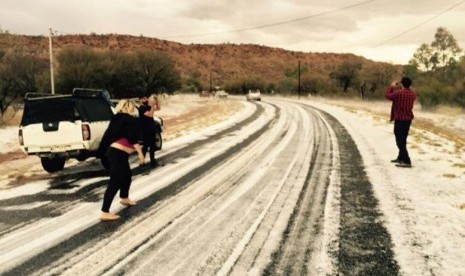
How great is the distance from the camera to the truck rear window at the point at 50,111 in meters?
9.95

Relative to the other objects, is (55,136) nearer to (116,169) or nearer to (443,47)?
(116,169)

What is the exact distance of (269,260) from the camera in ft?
15.5

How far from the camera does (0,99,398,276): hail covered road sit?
15.3 ft

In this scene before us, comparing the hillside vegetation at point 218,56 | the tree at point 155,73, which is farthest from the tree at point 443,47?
the hillside vegetation at point 218,56

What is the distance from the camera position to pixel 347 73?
75.8m

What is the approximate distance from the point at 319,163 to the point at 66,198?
5718 mm

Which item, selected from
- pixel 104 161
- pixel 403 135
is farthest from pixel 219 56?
→ pixel 403 135

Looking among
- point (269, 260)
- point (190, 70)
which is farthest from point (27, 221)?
point (190, 70)

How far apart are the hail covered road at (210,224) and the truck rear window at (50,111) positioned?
53.1 inches

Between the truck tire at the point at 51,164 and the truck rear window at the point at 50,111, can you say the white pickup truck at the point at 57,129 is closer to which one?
the truck rear window at the point at 50,111

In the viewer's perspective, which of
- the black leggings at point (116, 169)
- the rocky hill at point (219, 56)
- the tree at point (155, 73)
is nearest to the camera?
the black leggings at point (116, 169)

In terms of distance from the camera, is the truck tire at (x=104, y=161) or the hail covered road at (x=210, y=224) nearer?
the hail covered road at (x=210, y=224)

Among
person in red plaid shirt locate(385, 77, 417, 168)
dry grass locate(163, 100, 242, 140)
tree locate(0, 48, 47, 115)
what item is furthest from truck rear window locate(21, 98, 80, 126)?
tree locate(0, 48, 47, 115)

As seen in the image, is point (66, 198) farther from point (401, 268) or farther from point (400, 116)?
point (400, 116)
